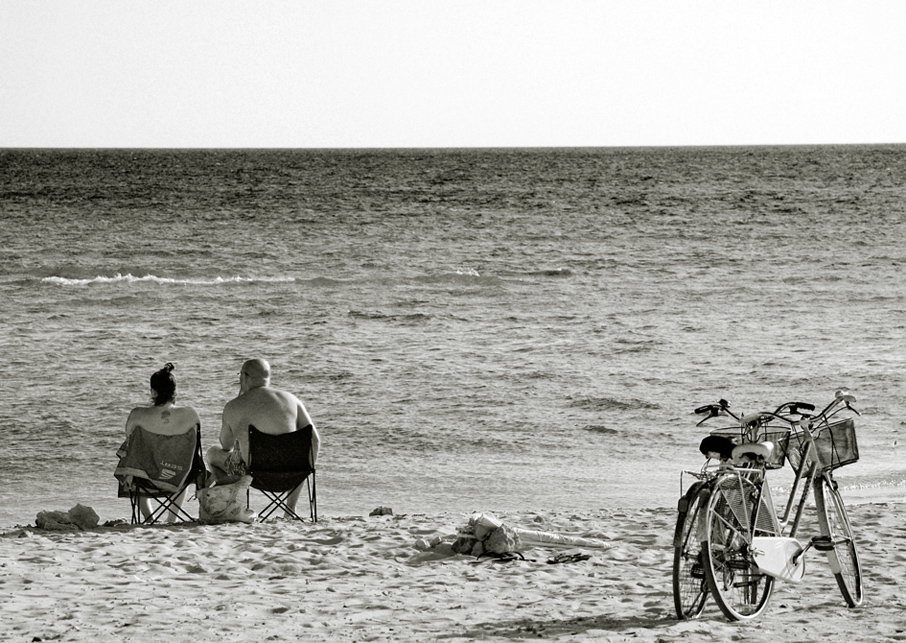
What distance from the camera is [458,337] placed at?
15.0 meters

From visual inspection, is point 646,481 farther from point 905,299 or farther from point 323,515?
point 905,299

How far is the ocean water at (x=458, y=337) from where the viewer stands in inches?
332

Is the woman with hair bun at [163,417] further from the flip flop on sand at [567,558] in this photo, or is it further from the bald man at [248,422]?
the flip flop on sand at [567,558]

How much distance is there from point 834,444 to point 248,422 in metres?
3.30

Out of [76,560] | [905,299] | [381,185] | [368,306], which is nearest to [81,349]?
[368,306]

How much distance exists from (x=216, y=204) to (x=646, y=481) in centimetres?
3743

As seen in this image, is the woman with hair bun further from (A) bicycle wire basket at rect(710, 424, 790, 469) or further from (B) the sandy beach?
(A) bicycle wire basket at rect(710, 424, 790, 469)

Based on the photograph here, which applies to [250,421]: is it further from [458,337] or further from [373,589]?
[458,337]

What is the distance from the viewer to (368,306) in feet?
61.0

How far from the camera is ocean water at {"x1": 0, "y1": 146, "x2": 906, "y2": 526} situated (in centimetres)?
842

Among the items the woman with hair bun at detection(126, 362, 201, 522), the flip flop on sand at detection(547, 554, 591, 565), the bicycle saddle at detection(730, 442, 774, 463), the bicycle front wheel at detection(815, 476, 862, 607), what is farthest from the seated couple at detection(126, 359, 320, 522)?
the bicycle front wheel at detection(815, 476, 862, 607)

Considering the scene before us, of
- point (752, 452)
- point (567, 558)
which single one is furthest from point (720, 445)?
point (567, 558)

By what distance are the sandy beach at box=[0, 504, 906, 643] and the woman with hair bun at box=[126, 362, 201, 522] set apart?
1.72 feet

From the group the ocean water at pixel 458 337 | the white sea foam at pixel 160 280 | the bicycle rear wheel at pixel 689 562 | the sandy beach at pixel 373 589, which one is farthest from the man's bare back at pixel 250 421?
the white sea foam at pixel 160 280
